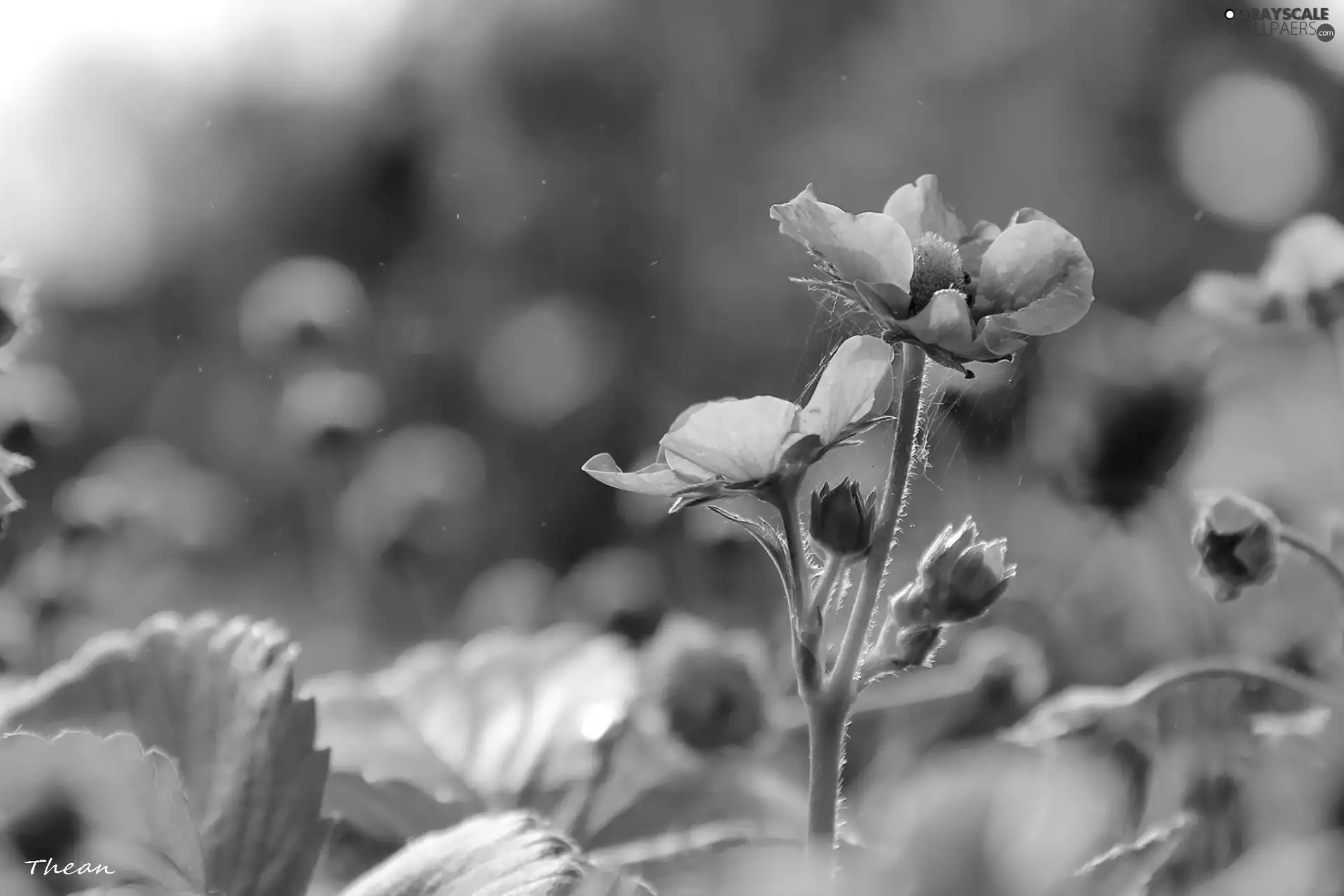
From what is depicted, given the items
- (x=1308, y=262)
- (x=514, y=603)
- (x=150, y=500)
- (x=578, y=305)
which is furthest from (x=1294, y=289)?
(x=578, y=305)

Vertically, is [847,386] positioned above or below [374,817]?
above

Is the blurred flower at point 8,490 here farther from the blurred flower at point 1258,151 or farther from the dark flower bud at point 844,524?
the blurred flower at point 1258,151

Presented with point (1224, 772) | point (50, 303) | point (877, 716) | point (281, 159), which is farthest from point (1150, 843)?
point (281, 159)

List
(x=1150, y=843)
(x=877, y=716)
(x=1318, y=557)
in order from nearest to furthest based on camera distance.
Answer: (x=1150, y=843) < (x=1318, y=557) < (x=877, y=716)

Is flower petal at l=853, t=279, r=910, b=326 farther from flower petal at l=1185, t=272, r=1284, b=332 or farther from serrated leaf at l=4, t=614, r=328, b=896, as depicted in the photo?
flower petal at l=1185, t=272, r=1284, b=332

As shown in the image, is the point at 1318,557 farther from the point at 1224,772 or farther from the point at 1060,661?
the point at 1060,661

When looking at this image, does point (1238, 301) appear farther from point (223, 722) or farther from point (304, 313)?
point (304, 313)

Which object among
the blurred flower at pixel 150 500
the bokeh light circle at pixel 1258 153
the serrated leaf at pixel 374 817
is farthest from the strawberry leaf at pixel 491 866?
the bokeh light circle at pixel 1258 153

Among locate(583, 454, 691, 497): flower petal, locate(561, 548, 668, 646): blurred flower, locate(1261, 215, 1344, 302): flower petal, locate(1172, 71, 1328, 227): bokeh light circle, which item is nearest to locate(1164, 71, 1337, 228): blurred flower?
locate(1172, 71, 1328, 227): bokeh light circle

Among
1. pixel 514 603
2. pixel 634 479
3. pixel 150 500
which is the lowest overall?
pixel 514 603
